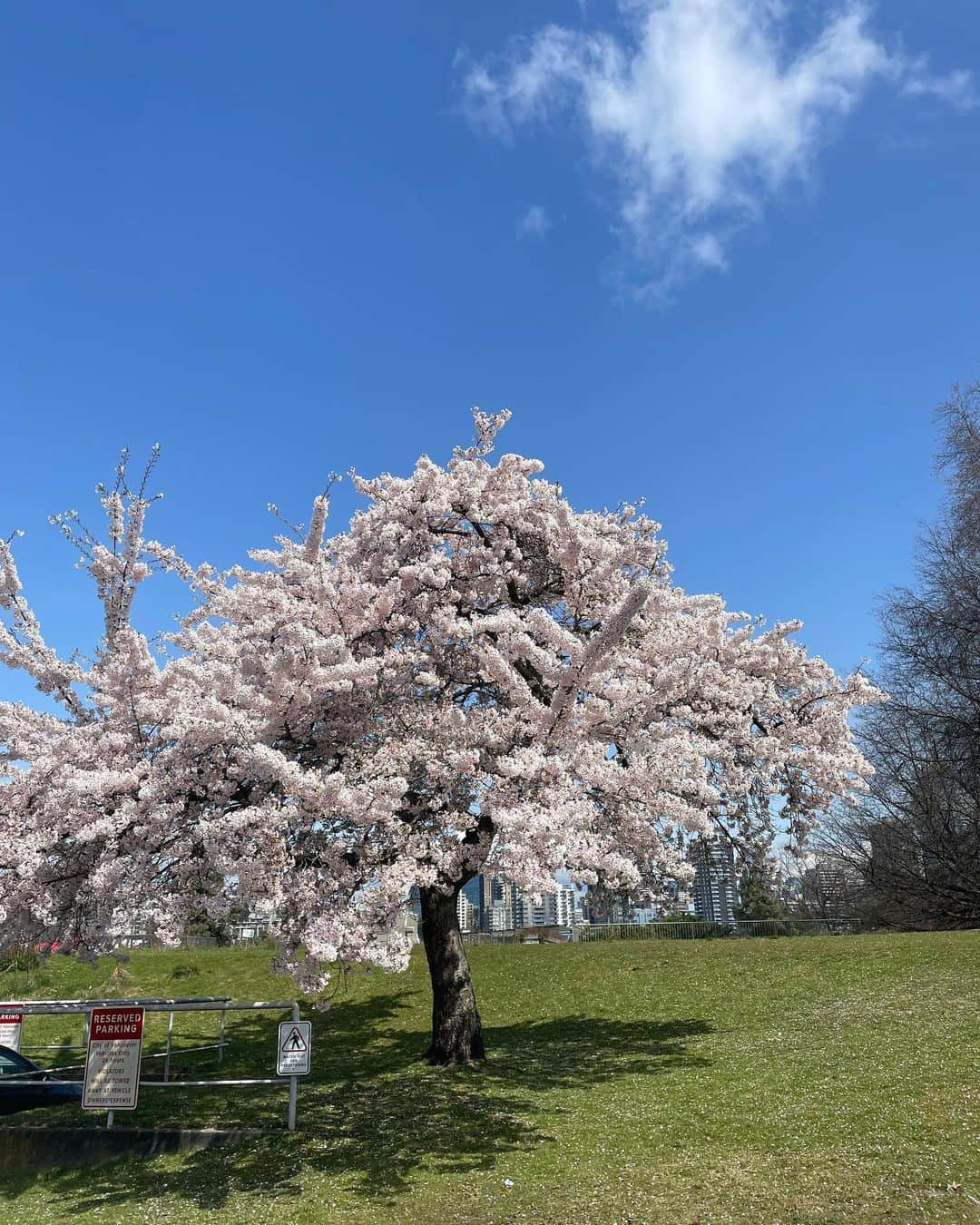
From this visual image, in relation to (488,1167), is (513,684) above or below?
above

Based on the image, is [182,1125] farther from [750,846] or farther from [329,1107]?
[750,846]

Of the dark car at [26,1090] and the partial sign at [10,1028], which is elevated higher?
the partial sign at [10,1028]

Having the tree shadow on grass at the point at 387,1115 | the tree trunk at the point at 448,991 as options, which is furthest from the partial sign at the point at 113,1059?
the tree trunk at the point at 448,991

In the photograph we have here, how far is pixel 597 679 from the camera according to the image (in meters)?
12.1

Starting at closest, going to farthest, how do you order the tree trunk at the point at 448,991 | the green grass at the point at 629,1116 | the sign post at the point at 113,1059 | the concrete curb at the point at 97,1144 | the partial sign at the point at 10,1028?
the green grass at the point at 629,1116 < the concrete curb at the point at 97,1144 < the sign post at the point at 113,1059 < the partial sign at the point at 10,1028 < the tree trunk at the point at 448,991

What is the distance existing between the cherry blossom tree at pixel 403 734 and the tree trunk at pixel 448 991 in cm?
4

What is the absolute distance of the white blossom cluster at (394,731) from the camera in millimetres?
11594

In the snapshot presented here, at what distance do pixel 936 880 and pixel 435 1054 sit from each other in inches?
829

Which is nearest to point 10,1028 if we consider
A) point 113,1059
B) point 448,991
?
point 113,1059

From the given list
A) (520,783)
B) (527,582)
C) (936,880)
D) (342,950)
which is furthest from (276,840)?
(936,880)

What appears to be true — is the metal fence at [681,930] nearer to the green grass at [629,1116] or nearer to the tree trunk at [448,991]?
the green grass at [629,1116]

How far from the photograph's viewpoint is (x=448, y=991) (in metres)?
17.0

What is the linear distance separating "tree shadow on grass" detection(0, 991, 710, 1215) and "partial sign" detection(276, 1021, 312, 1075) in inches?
40.8

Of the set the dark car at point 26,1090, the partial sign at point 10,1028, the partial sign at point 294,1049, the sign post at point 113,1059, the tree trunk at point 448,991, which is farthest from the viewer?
the tree trunk at point 448,991
